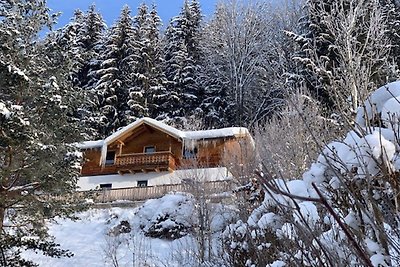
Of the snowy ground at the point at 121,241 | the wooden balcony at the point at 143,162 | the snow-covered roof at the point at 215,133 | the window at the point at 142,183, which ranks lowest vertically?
the snowy ground at the point at 121,241

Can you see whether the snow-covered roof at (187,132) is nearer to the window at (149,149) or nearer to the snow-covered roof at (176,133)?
the snow-covered roof at (176,133)

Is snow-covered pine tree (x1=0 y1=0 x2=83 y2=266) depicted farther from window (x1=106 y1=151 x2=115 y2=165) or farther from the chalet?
window (x1=106 y1=151 x2=115 y2=165)

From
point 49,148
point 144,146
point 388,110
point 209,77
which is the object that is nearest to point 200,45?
point 209,77

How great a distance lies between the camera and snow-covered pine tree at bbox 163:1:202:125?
3272 cm

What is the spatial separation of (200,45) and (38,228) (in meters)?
25.9

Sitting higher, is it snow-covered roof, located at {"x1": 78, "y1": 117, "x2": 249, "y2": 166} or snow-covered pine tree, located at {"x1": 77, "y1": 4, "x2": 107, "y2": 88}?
snow-covered pine tree, located at {"x1": 77, "y1": 4, "x2": 107, "y2": 88}

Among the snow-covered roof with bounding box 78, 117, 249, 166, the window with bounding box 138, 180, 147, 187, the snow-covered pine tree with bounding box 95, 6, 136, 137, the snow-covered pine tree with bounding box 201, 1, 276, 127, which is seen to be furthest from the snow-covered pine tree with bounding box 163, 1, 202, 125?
the window with bounding box 138, 180, 147, 187

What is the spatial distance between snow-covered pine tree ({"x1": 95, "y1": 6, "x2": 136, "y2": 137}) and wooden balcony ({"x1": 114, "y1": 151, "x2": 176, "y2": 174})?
4788 mm

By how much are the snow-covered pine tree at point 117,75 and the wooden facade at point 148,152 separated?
301 cm

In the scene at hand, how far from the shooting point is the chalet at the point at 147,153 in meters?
25.4

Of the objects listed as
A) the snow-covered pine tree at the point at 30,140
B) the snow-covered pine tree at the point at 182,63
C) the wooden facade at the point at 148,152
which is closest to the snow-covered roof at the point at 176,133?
the wooden facade at the point at 148,152

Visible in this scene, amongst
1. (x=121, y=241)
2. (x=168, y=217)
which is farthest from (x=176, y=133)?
(x=121, y=241)

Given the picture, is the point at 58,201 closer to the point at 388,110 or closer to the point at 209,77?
the point at 388,110

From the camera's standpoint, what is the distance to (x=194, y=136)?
26188 millimetres
